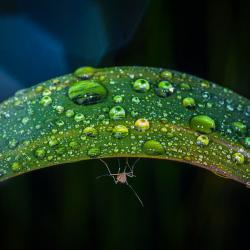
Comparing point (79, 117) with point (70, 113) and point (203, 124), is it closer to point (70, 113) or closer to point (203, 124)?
point (70, 113)

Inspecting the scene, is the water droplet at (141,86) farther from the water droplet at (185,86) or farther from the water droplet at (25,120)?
the water droplet at (25,120)

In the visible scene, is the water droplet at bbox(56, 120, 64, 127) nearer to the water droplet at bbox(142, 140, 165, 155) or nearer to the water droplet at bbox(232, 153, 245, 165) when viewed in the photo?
the water droplet at bbox(142, 140, 165, 155)

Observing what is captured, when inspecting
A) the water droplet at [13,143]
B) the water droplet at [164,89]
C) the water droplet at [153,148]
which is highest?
the water droplet at [164,89]

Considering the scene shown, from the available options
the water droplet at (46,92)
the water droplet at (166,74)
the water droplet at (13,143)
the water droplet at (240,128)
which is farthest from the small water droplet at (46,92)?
the water droplet at (240,128)

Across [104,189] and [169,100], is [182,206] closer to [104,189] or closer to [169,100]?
[104,189]

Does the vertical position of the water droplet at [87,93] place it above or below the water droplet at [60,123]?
above

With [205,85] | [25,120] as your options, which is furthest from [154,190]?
[25,120]
